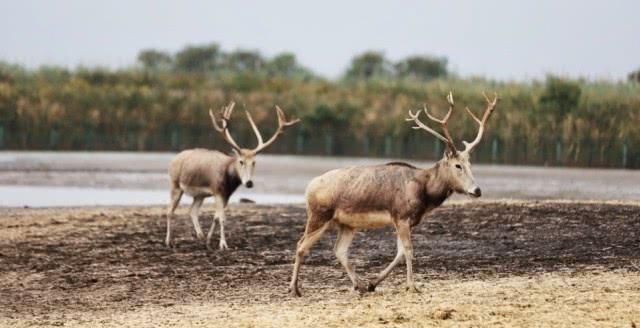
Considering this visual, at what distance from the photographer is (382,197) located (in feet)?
53.6

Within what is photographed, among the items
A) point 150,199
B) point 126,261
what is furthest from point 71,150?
point 126,261

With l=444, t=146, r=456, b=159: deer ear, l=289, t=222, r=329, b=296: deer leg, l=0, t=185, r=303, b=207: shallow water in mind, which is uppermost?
l=444, t=146, r=456, b=159: deer ear

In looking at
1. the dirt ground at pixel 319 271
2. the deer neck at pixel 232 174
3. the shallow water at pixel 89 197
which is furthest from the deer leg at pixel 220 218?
the shallow water at pixel 89 197

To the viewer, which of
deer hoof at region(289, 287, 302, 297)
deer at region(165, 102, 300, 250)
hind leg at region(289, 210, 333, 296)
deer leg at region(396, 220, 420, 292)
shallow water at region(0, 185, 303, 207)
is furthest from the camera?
shallow water at region(0, 185, 303, 207)

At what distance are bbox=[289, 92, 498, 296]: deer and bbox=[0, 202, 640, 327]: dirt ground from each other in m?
0.60

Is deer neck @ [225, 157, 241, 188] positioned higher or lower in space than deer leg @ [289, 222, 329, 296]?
higher

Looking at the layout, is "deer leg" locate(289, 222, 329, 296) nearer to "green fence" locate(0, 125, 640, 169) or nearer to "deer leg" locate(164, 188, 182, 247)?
"deer leg" locate(164, 188, 182, 247)

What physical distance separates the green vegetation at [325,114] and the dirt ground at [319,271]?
22787 millimetres

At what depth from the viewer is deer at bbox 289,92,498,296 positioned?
1631 centimetres

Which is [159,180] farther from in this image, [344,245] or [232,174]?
[344,245]

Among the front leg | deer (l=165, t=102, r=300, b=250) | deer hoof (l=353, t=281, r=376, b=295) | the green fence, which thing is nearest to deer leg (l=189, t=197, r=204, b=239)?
deer (l=165, t=102, r=300, b=250)

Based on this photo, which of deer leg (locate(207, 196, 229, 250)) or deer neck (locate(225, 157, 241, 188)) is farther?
deer neck (locate(225, 157, 241, 188))

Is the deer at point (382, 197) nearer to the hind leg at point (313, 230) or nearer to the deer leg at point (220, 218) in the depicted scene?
the hind leg at point (313, 230)

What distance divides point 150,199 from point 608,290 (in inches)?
717
